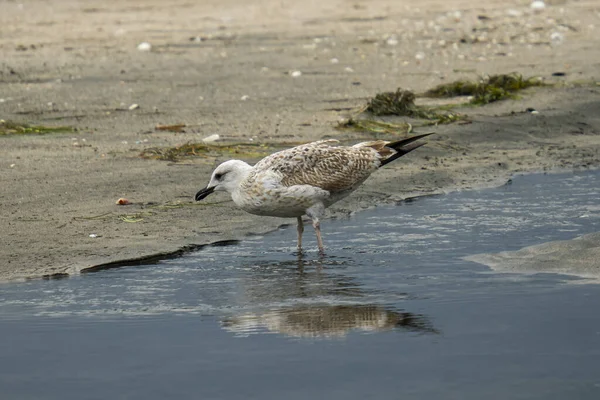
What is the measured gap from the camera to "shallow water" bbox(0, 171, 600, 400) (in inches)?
211

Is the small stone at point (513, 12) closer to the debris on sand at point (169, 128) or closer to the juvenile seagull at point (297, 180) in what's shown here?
the debris on sand at point (169, 128)

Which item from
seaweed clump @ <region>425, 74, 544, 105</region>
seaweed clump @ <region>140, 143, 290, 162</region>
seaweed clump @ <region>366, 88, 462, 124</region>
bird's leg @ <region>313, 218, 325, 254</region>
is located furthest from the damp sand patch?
seaweed clump @ <region>425, 74, 544, 105</region>

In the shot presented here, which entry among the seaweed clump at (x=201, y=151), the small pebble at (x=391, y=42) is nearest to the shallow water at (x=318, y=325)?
the seaweed clump at (x=201, y=151)

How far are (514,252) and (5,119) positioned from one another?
6.77 m

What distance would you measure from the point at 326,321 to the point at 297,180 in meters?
1.95

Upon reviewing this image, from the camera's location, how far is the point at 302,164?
817 cm

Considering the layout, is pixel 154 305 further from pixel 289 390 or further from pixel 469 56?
pixel 469 56

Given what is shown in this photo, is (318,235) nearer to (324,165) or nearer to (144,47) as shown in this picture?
(324,165)

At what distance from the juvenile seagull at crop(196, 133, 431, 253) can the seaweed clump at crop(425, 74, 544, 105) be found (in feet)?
17.2

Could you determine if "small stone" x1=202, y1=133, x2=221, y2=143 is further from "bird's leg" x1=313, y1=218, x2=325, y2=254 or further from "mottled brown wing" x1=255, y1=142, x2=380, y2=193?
"bird's leg" x1=313, y1=218, x2=325, y2=254

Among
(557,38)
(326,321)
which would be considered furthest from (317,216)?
(557,38)

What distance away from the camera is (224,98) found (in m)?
13.8

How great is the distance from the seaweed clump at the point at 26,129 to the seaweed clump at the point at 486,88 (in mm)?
4620

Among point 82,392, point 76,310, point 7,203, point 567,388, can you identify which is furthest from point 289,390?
point 7,203
